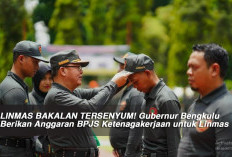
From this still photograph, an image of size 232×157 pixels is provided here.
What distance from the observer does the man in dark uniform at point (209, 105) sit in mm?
3607

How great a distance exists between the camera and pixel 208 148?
12.2 feet

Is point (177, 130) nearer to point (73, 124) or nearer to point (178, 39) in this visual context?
point (73, 124)

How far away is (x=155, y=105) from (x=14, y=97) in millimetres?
1697

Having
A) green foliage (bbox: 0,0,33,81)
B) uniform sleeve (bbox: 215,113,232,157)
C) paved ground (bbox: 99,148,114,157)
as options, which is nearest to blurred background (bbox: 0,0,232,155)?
green foliage (bbox: 0,0,33,81)

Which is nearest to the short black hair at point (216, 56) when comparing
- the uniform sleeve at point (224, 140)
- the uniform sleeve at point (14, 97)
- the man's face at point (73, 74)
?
the uniform sleeve at point (224, 140)

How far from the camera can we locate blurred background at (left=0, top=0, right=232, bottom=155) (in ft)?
94.3

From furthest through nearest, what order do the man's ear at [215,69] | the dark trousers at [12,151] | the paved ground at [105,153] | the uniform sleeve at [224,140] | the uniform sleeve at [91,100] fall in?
the paved ground at [105,153] → the dark trousers at [12,151] → the uniform sleeve at [91,100] → the man's ear at [215,69] → the uniform sleeve at [224,140]

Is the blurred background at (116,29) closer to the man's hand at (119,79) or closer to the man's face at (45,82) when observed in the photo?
the man's face at (45,82)

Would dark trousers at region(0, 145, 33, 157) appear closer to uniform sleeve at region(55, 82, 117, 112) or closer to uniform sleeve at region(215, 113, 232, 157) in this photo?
uniform sleeve at region(55, 82, 117, 112)

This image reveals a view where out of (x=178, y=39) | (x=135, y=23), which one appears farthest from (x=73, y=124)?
(x=135, y=23)

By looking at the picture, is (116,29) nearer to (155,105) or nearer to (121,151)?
(121,151)

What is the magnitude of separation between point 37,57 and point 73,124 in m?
1.21

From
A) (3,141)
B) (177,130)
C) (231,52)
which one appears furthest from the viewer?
(231,52)

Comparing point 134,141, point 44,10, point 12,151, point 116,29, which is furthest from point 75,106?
point 44,10
